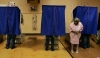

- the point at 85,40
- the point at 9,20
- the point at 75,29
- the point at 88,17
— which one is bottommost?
the point at 85,40

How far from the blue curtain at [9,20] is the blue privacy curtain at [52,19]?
1075 mm

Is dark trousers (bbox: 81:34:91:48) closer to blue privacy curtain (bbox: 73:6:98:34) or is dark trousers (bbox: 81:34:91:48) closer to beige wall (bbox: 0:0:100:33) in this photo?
blue privacy curtain (bbox: 73:6:98:34)

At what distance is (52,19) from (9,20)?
5.54 feet

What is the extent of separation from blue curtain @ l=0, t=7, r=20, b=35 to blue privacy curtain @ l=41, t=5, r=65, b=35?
108cm

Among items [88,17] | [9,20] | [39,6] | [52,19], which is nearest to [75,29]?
[52,19]

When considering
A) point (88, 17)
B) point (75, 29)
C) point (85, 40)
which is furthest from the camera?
point (85, 40)

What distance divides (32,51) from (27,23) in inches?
144

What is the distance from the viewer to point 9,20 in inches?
244

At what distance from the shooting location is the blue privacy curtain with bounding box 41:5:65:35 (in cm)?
589

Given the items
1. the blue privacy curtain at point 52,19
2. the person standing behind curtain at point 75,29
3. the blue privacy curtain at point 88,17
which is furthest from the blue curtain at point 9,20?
the blue privacy curtain at point 88,17

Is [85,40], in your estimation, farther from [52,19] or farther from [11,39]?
[11,39]

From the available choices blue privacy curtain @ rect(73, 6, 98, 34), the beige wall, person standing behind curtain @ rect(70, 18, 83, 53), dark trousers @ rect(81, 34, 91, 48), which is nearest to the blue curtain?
person standing behind curtain @ rect(70, 18, 83, 53)

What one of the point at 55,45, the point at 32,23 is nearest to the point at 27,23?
the point at 32,23

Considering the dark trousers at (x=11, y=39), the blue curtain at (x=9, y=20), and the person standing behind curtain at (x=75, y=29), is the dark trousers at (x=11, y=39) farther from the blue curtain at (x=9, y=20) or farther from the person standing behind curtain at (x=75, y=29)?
the person standing behind curtain at (x=75, y=29)
